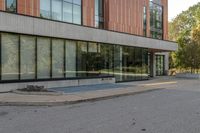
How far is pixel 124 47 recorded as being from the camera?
95.9ft

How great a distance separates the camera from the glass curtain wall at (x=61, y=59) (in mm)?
18453

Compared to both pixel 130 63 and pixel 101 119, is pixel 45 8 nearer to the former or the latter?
pixel 130 63

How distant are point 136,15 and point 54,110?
22201 millimetres

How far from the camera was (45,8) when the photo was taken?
22.1m

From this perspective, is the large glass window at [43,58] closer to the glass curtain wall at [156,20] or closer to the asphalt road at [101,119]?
the asphalt road at [101,119]

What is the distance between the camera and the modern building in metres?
18.5

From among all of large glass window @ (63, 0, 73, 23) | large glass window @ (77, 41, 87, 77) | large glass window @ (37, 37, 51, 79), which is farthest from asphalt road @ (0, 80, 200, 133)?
large glass window @ (63, 0, 73, 23)

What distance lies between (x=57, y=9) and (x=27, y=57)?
17.9ft

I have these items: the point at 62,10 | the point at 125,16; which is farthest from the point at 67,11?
the point at 125,16

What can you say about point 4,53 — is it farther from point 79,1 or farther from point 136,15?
point 136,15

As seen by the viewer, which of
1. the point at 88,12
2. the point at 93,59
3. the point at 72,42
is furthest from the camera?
the point at 88,12

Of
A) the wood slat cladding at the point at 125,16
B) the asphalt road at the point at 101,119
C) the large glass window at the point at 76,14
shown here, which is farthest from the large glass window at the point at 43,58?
the wood slat cladding at the point at 125,16

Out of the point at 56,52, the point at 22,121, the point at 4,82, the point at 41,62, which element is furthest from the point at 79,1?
the point at 22,121

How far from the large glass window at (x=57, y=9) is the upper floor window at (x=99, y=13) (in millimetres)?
5039
